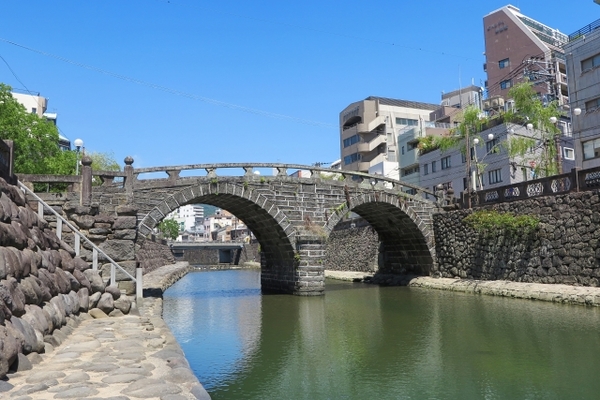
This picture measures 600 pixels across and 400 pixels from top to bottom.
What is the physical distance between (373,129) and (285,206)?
32419 millimetres

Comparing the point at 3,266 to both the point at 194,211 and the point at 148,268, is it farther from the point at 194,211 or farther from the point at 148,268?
the point at 194,211

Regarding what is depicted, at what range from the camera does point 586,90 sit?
2662 centimetres

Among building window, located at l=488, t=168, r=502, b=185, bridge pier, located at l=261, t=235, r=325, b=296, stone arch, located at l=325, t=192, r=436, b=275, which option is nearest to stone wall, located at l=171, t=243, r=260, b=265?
building window, located at l=488, t=168, r=502, b=185

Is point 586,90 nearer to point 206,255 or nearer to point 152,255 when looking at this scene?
point 152,255

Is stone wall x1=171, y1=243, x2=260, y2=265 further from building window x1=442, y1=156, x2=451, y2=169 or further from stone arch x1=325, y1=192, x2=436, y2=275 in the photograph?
stone arch x1=325, y1=192, x2=436, y2=275

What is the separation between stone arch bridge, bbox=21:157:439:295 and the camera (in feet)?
58.9

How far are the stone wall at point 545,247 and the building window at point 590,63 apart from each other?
11186 mm

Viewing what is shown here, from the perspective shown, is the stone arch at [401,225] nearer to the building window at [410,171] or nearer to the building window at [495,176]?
the building window at [495,176]

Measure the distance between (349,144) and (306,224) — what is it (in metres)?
33.7

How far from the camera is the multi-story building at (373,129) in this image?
166ft

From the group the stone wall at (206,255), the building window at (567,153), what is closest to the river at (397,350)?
the building window at (567,153)

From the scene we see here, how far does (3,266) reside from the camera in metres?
5.45

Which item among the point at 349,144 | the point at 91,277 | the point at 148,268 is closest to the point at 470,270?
the point at 91,277

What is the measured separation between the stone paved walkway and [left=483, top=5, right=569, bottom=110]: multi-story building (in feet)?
126
